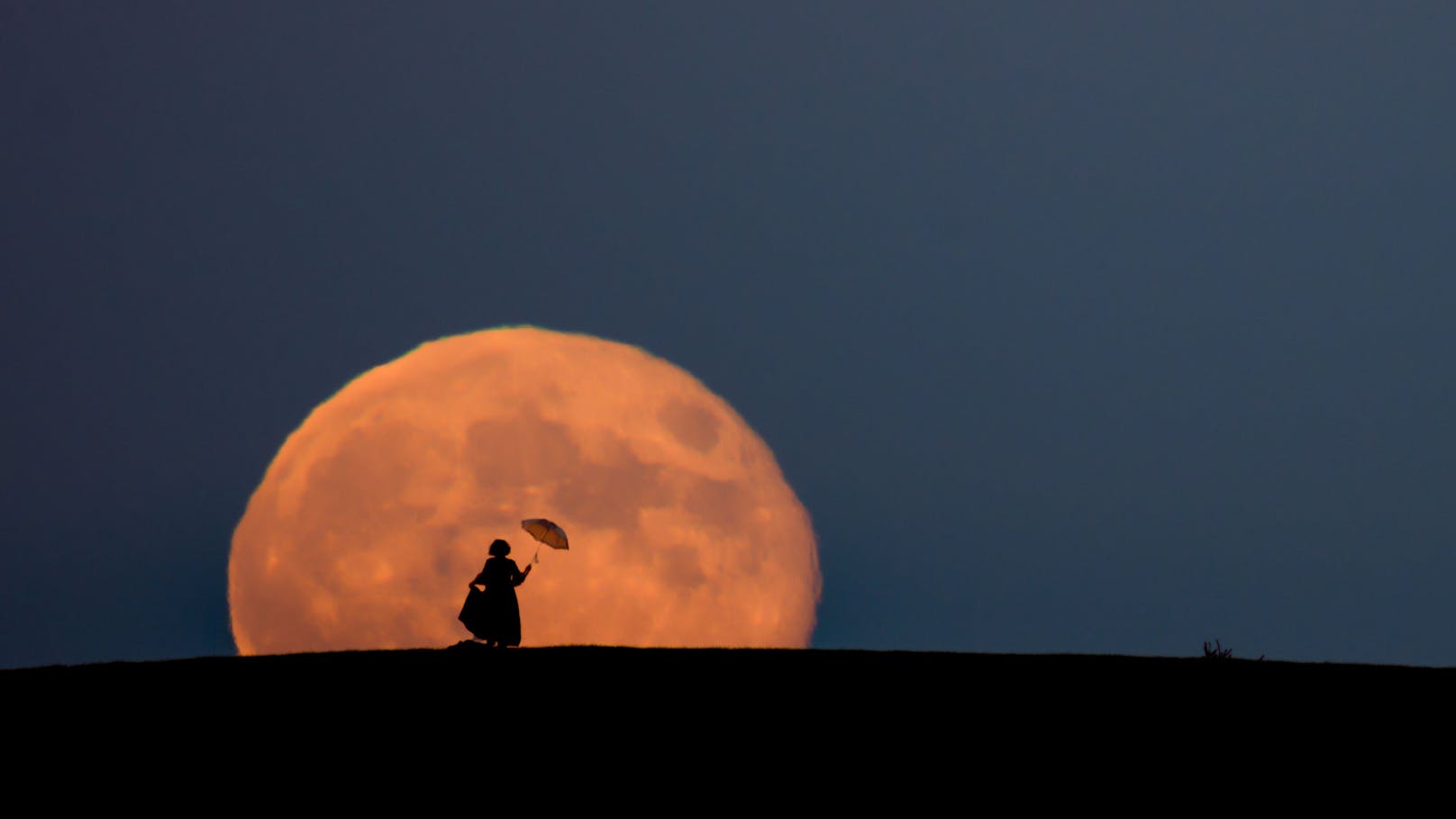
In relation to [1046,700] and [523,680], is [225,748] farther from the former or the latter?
[1046,700]

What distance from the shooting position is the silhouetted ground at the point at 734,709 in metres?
12.4

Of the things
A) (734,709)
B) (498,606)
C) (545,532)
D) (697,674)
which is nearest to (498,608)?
(498,606)

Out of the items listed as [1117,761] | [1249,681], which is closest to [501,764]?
[1117,761]

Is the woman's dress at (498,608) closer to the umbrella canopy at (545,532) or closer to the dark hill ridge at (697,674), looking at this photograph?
the umbrella canopy at (545,532)

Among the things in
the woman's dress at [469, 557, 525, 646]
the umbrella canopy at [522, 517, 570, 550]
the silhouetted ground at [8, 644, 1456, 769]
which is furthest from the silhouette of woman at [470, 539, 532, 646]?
the silhouetted ground at [8, 644, 1456, 769]

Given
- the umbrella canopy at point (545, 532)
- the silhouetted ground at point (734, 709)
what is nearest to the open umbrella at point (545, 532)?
the umbrella canopy at point (545, 532)

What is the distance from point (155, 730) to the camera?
1315 cm

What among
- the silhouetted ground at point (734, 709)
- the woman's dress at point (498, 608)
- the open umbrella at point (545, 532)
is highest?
the open umbrella at point (545, 532)

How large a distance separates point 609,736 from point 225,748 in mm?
3475

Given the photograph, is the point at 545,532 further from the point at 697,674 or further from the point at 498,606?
the point at 697,674

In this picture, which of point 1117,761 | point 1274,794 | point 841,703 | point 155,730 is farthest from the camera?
point 841,703

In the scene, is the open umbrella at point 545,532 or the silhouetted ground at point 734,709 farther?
the open umbrella at point 545,532

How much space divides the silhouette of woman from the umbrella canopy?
18.4 inches

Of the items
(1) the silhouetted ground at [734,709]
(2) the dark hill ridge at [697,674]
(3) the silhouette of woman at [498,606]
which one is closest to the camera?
(1) the silhouetted ground at [734,709]
